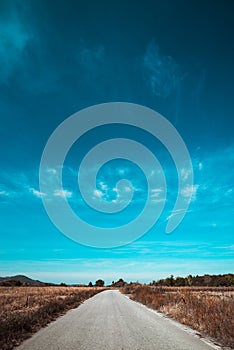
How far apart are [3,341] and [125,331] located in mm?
3928

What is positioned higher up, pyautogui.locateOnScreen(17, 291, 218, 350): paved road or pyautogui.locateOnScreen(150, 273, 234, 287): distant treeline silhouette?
pyautogui.locateOnScreen(150, 273, 234, 287): distant treeline silhouette

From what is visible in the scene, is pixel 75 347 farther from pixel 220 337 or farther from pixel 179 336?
pixel 220 337

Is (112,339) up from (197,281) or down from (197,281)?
down

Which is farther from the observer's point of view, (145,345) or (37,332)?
(37,332)

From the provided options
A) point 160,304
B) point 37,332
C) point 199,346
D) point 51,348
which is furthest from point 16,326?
point 160,304

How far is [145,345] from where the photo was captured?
7820 millimetres

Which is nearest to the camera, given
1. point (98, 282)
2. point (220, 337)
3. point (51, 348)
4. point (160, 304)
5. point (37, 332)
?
point (51, 348)

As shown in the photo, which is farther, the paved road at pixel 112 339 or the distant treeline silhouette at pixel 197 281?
the distant treeline silhouette at pixel 197 281

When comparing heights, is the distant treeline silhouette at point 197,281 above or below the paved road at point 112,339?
above

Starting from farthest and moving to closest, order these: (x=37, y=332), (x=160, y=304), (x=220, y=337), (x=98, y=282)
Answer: (x=98, y=282) < (x=160, y=304) < (x=37, y=332) < (x=220, y=337)

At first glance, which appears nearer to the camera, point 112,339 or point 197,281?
point 112,339

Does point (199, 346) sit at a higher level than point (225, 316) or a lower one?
lower

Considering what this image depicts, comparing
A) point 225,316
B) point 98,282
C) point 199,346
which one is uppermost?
point 98,282

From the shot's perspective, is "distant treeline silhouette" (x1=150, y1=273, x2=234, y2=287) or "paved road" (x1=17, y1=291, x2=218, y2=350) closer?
"paved road" (x1=17, y1=291, x2=218, y2=350)
